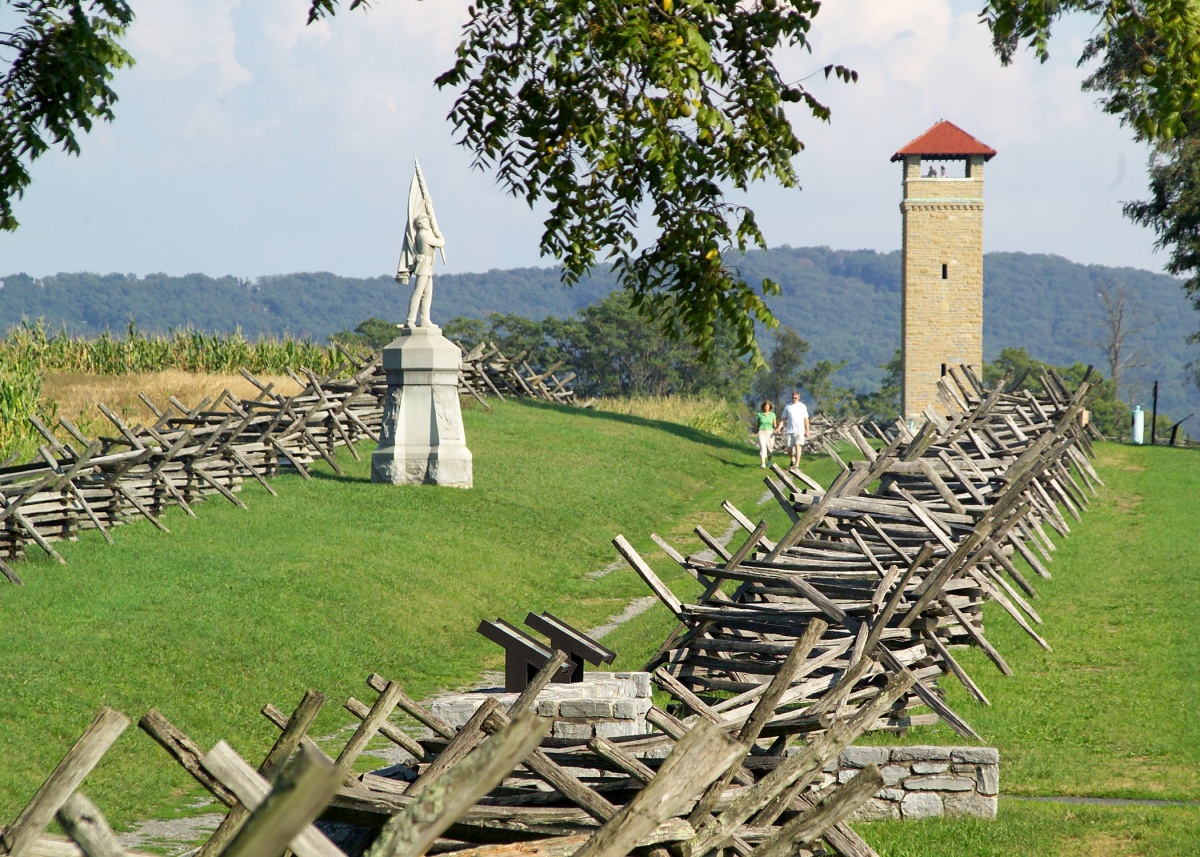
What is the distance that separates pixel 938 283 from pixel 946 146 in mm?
5558

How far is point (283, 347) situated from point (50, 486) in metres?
16.5

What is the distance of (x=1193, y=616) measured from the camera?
13.5 metres

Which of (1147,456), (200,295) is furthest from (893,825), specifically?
(200,295)

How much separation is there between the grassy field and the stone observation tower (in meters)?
22.7

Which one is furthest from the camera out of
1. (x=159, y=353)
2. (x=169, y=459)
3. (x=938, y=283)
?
(x=938, y=283)

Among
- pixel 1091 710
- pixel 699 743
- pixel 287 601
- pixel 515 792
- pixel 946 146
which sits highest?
pixel 946 146

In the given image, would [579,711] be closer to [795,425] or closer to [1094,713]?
[1094,713]

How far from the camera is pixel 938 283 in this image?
45312mm

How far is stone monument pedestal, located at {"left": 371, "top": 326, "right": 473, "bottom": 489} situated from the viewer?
65.2 feet

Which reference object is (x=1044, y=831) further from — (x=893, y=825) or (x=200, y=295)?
(x=200, y=295)

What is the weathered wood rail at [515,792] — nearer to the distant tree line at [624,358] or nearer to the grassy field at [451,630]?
the grassy field at [451,630]

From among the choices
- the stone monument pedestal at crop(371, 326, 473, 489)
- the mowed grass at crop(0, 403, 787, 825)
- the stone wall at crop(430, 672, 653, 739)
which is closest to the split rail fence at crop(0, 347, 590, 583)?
the mowed grass at crop(0, 403, 787, 825)

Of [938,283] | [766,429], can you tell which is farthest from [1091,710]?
[938,283]

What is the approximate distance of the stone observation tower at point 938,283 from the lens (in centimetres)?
4519
